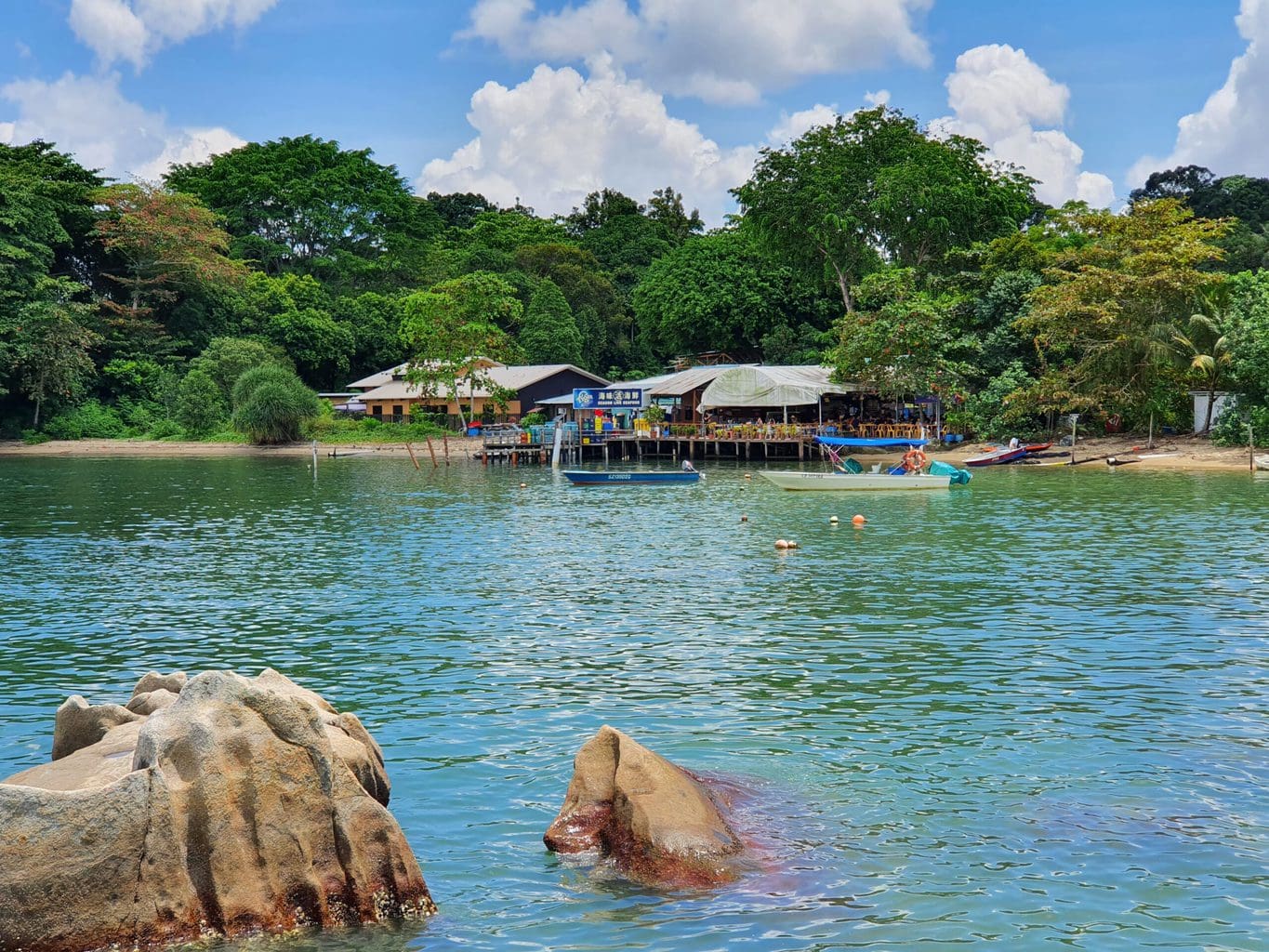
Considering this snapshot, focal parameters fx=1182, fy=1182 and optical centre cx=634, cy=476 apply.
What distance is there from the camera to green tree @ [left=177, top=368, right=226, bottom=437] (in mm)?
83500

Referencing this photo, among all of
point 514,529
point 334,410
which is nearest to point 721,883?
point 514,529

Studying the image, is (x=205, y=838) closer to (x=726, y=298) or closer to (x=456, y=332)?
(x=456, y=332)

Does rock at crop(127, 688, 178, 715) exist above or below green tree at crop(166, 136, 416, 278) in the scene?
below

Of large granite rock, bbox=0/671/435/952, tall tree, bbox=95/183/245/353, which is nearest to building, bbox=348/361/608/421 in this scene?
tall tree, bbox=95/183/245/353

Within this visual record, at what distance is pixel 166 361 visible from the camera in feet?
295

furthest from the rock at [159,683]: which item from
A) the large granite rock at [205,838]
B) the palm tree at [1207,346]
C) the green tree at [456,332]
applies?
the green tree at [456,332]

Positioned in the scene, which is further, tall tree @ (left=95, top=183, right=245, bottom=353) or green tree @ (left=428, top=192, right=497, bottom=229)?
green tree @ (left=428, top=192, right=497, bottom=229)

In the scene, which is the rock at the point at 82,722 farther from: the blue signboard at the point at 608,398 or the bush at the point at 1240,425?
the blue signboard at the point at 608,398

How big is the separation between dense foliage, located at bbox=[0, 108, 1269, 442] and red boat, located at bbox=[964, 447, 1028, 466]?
3471 mm

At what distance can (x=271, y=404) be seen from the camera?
3091 inches

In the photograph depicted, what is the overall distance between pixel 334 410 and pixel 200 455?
1442cm

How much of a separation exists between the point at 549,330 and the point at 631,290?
41.9 ft

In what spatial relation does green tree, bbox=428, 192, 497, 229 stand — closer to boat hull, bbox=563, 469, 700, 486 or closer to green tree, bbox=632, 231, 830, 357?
green tree, bbox=632, 231, 830, 357

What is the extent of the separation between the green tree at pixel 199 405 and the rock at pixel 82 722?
77.0 metres
